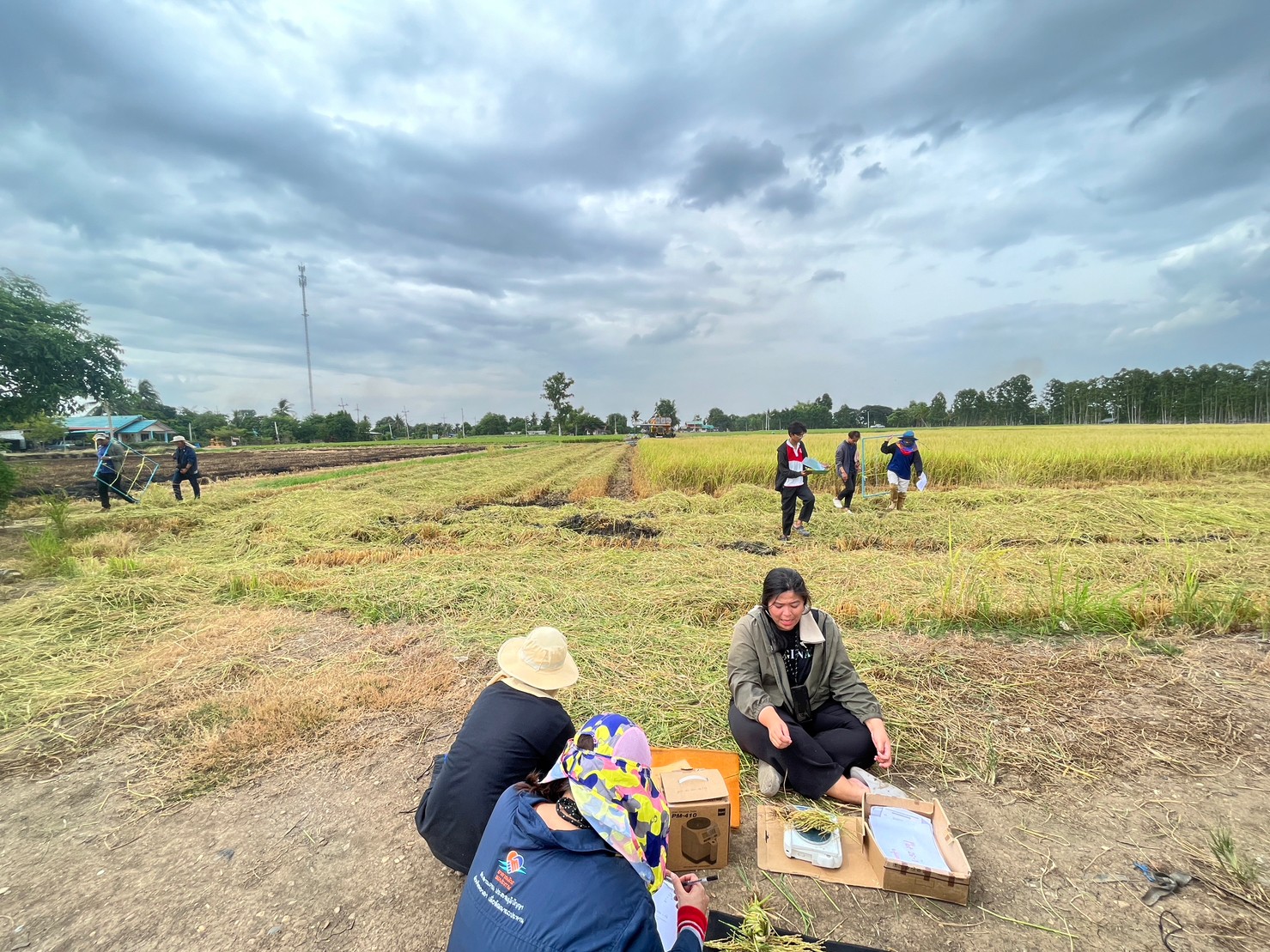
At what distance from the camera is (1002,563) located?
5.89 m

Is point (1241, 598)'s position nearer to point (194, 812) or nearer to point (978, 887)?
point (978, 887)

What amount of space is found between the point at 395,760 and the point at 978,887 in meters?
2.95

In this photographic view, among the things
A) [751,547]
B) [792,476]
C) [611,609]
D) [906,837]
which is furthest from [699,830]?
[792,476]

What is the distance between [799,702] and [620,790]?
1.81 metres

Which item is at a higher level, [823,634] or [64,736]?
[823,634]

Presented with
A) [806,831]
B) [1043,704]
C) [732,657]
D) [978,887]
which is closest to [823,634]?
[732,657]

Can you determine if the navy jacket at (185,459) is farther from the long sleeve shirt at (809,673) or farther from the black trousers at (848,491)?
the black trousers at (848,491)

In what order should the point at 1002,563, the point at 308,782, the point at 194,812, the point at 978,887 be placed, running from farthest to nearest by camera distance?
the point at 1002,563, the point at 308,782, the point at 194,812, the point at 978,887

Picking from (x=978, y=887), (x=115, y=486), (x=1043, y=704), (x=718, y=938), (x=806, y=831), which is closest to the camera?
(x=718, y=938)

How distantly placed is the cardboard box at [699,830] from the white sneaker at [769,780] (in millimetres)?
465

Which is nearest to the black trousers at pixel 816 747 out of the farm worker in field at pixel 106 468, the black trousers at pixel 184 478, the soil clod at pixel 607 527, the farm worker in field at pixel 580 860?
the farm worker in field at pixel 580 860

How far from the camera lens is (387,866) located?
2316 mm

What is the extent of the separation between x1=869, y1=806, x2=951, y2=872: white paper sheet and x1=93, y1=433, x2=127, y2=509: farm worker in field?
596 inches

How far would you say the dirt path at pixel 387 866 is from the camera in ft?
6.44
